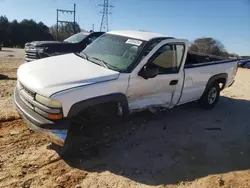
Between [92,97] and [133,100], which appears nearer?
[92,97]

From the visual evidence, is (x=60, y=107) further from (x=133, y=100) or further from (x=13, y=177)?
(x=133, y=100)

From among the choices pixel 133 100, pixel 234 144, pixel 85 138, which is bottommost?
pixel 234 144

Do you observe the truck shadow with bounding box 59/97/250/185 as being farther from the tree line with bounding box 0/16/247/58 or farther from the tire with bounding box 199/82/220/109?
the tree line with bounding box 0/16/247/58

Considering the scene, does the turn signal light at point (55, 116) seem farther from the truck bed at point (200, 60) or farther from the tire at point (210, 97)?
the tire at point (210, 97)

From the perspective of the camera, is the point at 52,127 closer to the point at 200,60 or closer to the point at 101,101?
the point at 101,101

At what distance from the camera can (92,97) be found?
12.6 feet

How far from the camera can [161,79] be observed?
4953 mm

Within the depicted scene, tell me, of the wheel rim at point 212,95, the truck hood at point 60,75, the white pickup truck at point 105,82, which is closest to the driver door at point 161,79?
the white pickup truck at point 105,82

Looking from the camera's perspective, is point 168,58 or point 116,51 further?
point 168,58

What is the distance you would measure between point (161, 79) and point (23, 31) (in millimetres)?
44818

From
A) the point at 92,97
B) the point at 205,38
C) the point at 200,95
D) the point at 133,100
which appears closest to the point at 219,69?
the point at 200,95

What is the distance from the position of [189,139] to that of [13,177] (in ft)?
10.4

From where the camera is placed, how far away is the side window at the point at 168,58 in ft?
16.2

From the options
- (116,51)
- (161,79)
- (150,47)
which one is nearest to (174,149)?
(161,79)
